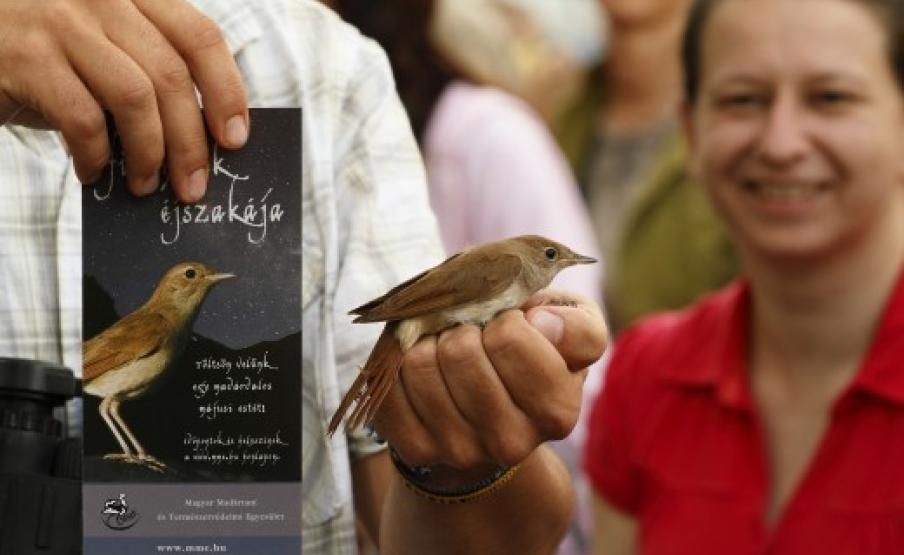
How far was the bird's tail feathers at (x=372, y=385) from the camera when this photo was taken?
1.31m

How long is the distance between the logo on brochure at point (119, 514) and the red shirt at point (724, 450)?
1.63 metres

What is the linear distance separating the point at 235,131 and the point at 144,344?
0.56ft

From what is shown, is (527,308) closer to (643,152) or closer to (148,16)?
(148,16)

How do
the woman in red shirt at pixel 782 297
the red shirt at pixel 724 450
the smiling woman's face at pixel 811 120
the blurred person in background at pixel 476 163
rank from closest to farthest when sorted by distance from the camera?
the red shirt at pixel 724 450 < the woman in red shirt at pixel 782 297 < the smiling woman's face at pixel 811 120 < the blurred person in background at pixel 476 163

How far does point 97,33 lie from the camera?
1.26 m

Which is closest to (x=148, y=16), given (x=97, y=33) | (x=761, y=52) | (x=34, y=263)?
(x=97, y=33)

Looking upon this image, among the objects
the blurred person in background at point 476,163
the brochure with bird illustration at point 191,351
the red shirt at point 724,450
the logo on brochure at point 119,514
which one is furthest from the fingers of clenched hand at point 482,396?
the blurred person in background at point 476,163

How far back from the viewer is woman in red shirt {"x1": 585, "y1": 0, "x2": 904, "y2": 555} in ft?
9.36

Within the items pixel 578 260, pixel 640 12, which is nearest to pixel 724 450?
pixel 578 260

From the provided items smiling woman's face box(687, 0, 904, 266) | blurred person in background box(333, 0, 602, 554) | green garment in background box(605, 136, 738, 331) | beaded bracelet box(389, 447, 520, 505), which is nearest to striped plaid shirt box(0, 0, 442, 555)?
beaded bracelet box(389, 447, 520, 505)

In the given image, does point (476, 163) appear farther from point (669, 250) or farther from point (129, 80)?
point (129, 80)

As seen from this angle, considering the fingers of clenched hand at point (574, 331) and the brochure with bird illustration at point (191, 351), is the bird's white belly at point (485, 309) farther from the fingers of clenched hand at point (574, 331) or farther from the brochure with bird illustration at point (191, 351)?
the brochure with bird illustration at point (191, 351)

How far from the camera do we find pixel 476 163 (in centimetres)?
354

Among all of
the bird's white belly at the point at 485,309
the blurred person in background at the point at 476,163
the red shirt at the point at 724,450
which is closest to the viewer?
the bird's white belly at the point at 485,309
